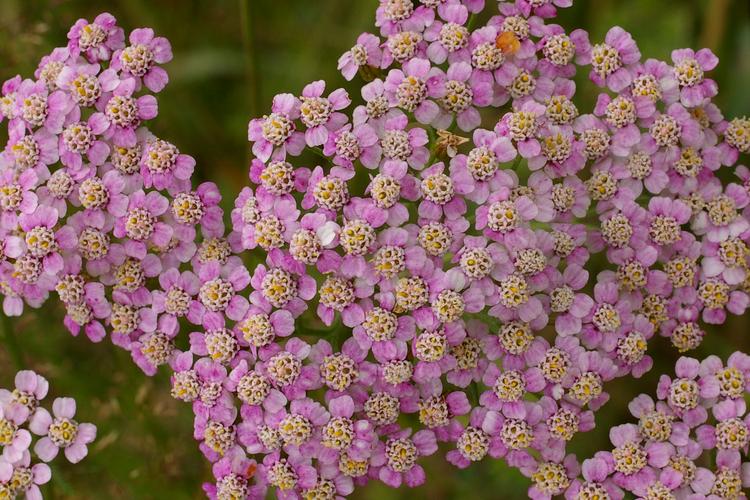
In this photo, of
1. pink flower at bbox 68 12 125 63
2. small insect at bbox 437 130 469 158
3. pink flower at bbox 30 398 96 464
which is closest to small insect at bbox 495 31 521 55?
small insect at bbox 437 130 469 158

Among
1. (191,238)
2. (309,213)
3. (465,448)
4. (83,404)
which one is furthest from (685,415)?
(83,404)

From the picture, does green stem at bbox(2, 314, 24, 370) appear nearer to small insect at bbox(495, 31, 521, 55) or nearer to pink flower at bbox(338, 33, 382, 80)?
pink flower at bbox(338, 33, 382, 80)

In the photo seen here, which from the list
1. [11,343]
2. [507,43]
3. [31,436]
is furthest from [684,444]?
[11,343]

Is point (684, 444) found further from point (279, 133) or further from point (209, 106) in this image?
point (209, 106)

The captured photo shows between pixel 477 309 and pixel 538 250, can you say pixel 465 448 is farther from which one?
pixel 538 250

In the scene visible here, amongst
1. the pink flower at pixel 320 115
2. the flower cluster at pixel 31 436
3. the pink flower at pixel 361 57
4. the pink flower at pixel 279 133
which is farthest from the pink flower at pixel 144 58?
the flower cluster at pixel 31 436

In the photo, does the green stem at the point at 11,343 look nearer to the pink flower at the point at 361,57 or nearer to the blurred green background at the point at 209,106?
the blurred green background at the point at 209,106
